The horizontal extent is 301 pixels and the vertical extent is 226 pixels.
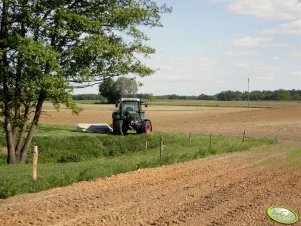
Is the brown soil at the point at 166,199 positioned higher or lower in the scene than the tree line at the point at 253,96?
lower

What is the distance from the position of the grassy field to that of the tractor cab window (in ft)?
14.6

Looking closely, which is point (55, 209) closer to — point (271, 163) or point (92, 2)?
point (271, 163)

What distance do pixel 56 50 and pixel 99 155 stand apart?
7686mm

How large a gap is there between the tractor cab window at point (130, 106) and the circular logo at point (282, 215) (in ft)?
76.3

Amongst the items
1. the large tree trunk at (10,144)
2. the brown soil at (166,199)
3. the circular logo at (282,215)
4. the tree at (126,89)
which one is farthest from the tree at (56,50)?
the tree at (126,89)

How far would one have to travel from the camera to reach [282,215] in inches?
367

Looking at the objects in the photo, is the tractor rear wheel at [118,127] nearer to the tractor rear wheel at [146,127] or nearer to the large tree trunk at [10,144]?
Result: the tractor rear wheel at [146,127]

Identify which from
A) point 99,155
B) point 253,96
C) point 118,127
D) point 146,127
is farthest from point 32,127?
point 253,96

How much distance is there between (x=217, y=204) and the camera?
1023cm

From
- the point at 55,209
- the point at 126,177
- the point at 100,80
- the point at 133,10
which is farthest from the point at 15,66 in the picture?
the point at 55,209

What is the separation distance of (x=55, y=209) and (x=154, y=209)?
195 centimetres

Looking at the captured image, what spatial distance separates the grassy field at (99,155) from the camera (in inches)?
569

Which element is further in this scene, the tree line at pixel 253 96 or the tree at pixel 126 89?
Answer: the tree line at pixel 253 96

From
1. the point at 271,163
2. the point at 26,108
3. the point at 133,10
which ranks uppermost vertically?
the point at 133,10
